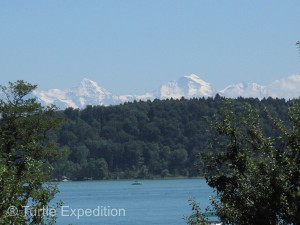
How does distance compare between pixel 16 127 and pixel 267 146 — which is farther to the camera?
pixel 16 127

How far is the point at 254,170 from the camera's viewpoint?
17.3 meters

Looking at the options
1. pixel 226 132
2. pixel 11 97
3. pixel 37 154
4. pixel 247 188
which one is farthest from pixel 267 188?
pixel 11 97

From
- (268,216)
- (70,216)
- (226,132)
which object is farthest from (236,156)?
(70,216)

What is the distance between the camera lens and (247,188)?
17.3 metres

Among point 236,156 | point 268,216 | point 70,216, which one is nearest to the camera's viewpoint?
point 268,216

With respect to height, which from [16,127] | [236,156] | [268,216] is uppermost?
[16,127]

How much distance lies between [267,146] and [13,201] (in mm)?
5253

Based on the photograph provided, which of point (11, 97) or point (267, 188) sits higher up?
point (11, 97)

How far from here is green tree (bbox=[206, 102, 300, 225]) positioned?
17000 millimetres

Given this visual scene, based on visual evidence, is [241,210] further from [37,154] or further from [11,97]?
[11,97]

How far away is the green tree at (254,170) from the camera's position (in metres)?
17.0

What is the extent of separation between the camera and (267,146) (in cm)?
1795

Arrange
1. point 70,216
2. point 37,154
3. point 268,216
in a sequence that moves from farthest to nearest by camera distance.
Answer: point 70,216
point 37,154
point 268,216

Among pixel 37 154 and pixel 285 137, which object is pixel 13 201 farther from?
pixel 37 154
